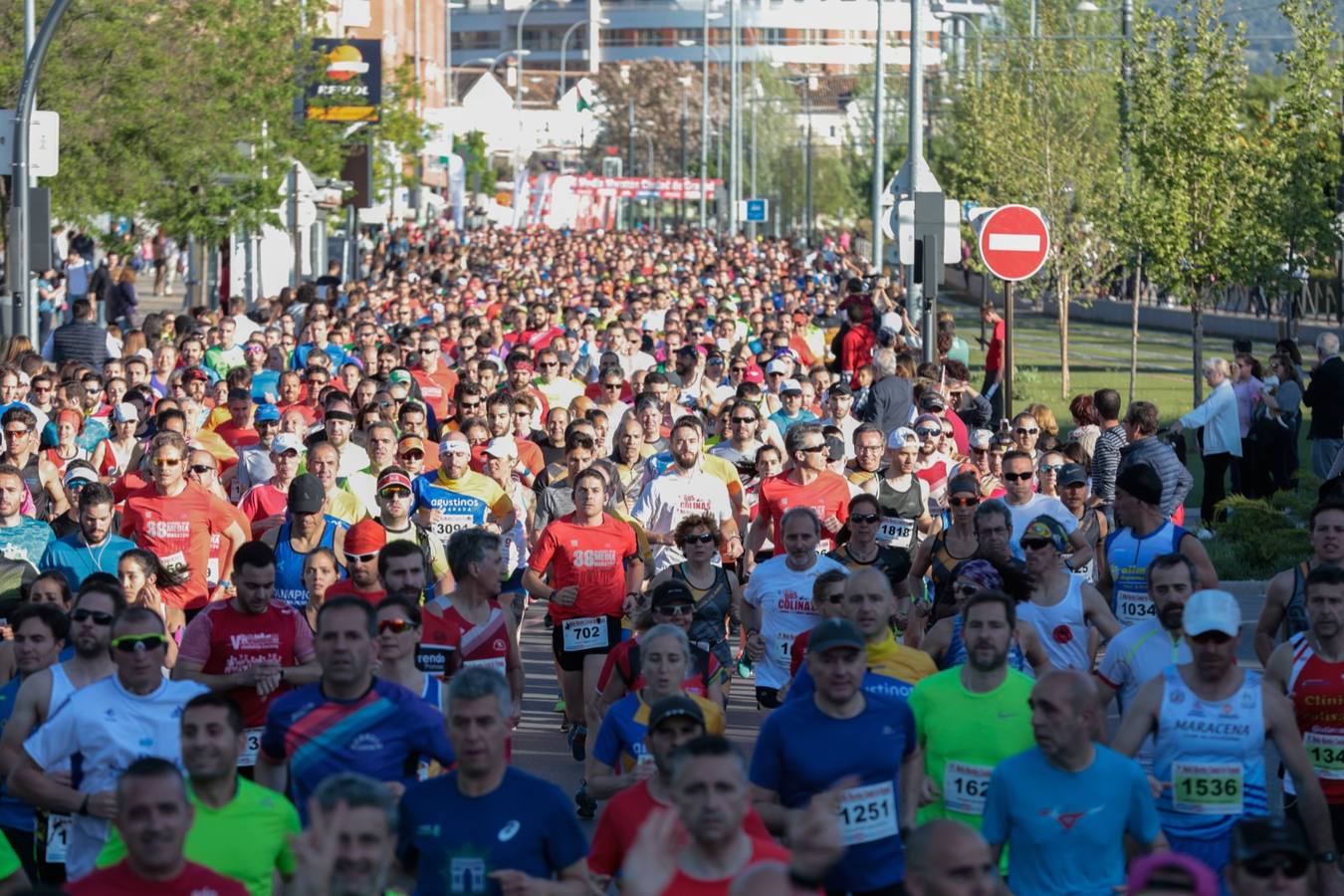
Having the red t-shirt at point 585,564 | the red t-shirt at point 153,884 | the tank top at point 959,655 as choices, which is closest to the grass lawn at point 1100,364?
the red t-shirt at point 585,564

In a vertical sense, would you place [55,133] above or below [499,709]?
above

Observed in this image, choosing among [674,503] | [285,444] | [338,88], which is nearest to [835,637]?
[674,503]

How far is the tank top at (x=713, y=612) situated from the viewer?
10.8 meters

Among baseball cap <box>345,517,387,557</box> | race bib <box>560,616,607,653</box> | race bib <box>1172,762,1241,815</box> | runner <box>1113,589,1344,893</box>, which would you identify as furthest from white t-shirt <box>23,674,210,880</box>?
race bib <box>560,616,607,653</box>

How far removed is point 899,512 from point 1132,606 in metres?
2.94

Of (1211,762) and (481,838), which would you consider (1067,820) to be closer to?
(1211,762)

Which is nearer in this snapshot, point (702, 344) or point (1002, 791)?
point (1002, 791)

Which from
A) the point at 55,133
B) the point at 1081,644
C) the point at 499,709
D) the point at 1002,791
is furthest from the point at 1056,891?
the point at 55,133

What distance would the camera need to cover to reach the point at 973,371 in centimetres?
3500

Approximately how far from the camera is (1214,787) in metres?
7.34

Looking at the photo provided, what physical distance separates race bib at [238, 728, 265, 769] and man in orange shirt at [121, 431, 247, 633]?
2.66 m

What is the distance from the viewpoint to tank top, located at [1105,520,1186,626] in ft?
33.6

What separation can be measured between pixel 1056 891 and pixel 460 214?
83935mm

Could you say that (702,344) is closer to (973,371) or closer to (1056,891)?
(973,371)
